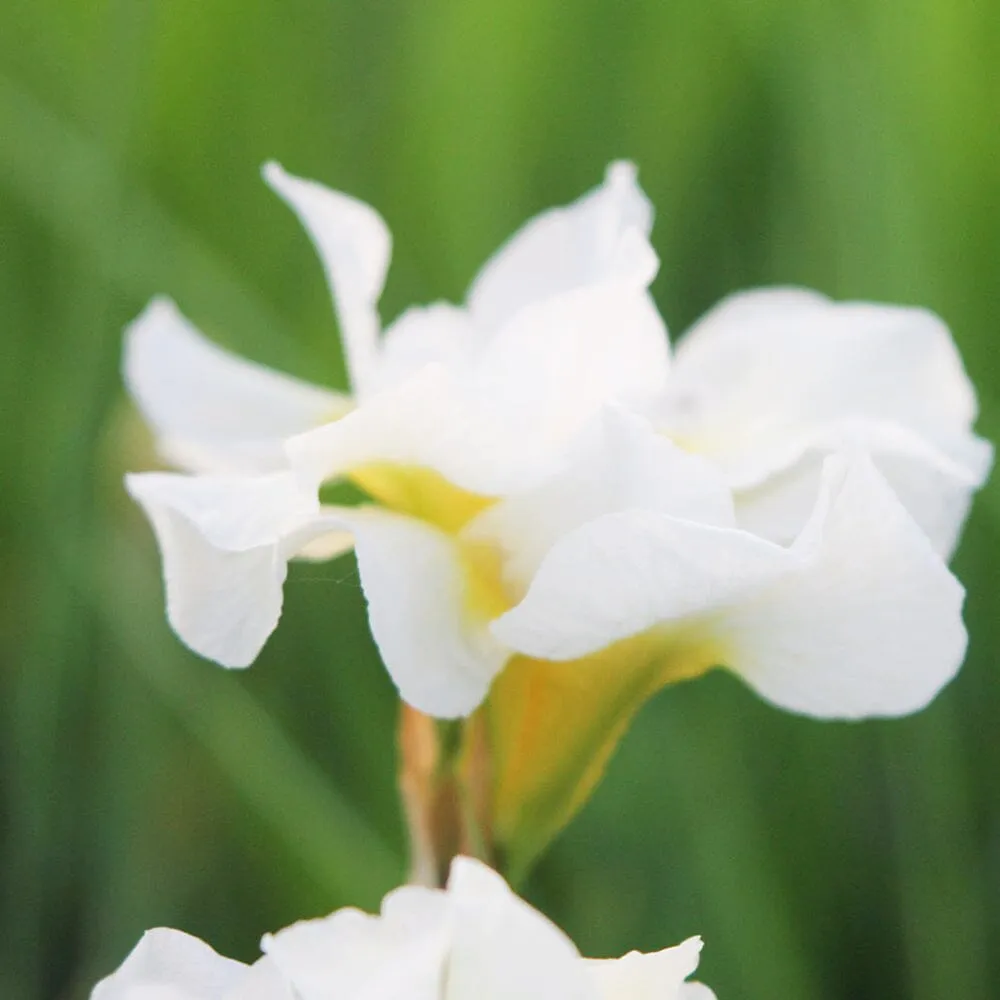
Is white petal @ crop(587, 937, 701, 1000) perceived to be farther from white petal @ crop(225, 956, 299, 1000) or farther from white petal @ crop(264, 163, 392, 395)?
white petal @ crop(264, 163, 392, 395)

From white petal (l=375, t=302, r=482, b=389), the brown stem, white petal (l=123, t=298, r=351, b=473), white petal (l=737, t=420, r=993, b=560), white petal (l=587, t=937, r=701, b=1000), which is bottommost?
the brown stem

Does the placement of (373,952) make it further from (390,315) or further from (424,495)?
(390,315)

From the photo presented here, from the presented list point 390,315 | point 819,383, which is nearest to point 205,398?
point 819,383

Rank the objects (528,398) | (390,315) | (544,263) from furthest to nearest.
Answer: (390,315)
(544,263)
(528,398)

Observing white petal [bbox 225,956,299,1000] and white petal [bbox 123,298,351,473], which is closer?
white petal [bbox 225,956,299,1000]

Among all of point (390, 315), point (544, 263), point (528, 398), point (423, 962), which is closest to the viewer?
point (423, 962)

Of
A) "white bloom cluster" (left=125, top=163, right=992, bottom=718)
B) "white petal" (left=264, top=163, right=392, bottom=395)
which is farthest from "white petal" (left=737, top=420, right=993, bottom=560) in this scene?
"white petal" (left=264, top=163, right=392, bottom=395)
